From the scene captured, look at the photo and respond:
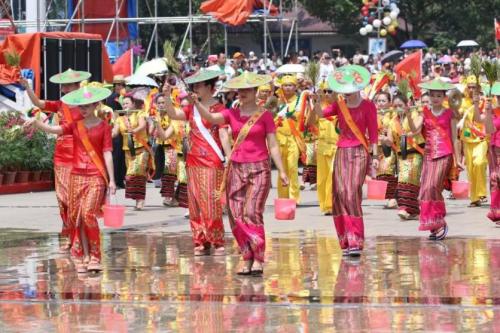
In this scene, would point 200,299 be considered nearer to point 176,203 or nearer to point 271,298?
point 271,298

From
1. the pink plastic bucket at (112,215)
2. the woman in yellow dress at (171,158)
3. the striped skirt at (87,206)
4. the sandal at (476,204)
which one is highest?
the striped skirt at (87,206)

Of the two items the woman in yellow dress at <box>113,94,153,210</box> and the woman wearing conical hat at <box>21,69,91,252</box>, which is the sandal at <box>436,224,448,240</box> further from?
the woman in yellow dress at <box>113,94,153,210</box>

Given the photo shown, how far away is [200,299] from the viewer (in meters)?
11.1

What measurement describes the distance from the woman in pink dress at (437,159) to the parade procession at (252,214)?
0.8 inches

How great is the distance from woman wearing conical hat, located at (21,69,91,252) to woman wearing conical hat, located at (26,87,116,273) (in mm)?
299

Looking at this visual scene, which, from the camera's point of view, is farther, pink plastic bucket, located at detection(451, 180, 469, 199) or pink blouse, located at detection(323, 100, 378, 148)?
pink plastic bucket, located at detection(451, 180, 469, 199)

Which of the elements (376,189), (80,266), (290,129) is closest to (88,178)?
(80,266)

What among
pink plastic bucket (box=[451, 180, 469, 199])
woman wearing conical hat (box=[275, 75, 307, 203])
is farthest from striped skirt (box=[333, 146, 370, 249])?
woman wearing conical hat (box=[275, 75, 307, 203])

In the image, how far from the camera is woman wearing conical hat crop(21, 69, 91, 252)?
13438mm

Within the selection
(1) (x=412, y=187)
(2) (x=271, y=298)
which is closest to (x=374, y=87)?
(1) (x=412, y=187)

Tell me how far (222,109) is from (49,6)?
69.7ft

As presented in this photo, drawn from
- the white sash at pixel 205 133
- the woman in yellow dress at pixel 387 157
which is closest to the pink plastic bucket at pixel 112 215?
the white sash at pixel 205 133

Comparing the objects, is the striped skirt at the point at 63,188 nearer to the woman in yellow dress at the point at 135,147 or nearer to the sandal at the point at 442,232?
the sandal at the point at 442,232

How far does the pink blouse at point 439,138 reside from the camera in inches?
598
